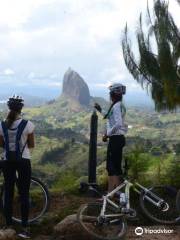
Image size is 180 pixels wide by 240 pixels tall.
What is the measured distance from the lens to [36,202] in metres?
7.66

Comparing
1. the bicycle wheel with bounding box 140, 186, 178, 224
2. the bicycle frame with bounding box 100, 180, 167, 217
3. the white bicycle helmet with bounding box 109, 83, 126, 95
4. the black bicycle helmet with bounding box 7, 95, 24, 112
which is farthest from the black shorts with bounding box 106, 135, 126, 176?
the black bicycle helmet with bounding box 7, 95, 24, 112

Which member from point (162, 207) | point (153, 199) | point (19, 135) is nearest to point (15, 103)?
point (19, 135)

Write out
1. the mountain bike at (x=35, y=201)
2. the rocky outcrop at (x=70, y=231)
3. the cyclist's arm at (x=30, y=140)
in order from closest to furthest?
the rocky outcrop at (x=70, y=231) → the cyclist's arm at (x=30, y=140) → the mountain bike at (x=35, y=201)

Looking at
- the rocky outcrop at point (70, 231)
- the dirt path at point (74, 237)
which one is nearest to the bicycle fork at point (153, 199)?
the dirt path at point (74, 237)

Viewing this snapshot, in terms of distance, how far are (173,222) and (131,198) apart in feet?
3.03

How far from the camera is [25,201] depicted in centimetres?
657

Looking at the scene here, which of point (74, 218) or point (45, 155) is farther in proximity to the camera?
point (45, 155)

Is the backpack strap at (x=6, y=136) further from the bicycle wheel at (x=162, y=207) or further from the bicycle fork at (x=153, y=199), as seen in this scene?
the bicycle wheel at (x=162, y=207)

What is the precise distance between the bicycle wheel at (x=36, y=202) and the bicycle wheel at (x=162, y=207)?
1.45 m

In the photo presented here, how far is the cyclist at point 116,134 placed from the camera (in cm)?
720

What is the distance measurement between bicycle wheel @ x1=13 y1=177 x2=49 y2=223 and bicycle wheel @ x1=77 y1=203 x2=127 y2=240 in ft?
4.02

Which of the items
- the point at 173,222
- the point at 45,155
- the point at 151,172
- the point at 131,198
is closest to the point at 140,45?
the point at 151,172

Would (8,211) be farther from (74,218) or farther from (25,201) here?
(74,218)

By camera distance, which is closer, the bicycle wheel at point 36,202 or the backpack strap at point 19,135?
the backpack strap at point 19,135
